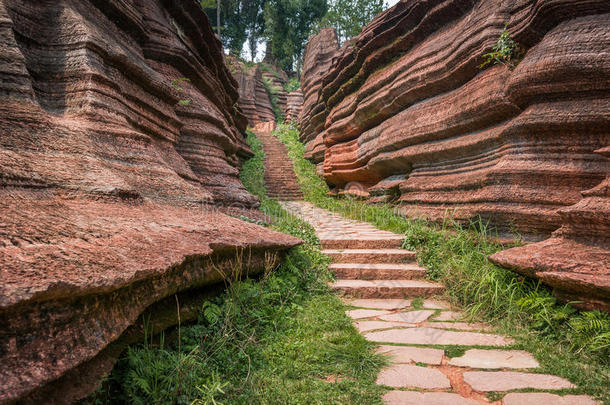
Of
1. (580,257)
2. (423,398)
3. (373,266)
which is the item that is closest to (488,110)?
(580,257)

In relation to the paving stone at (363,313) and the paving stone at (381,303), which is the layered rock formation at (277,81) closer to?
the paving stone at (381,303)

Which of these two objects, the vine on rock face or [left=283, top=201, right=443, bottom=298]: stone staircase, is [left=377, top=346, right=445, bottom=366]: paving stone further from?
the vine on rock face

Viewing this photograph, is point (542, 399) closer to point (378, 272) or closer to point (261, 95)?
point (378, 272)

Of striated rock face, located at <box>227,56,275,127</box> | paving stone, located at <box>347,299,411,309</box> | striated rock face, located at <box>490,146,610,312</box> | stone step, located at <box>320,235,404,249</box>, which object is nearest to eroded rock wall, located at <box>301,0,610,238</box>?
striated rock face, located at <box>490,146,610,312</box>

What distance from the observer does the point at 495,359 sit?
2.50 meters

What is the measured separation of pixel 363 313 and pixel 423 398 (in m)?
1.46

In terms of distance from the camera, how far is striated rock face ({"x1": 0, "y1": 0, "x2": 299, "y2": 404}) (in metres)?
1.28

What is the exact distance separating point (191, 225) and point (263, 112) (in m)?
24.4

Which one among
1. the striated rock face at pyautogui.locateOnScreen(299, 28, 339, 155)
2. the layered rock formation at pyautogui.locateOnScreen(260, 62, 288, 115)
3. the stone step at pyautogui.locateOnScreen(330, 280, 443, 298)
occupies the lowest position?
the stone step at pyautogui.locateOnScreen(330, 280, 443, 298)

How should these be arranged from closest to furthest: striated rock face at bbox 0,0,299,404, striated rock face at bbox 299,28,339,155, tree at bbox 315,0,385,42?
striated rock face at bbox 0,0,299,404 → striated rock face at bbox 299,28,339,155 → tree at bbox 315,0,385,42

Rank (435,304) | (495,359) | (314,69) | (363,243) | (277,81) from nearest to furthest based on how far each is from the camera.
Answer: (495,359)
(435,304)
(363,243)
(314,69)
(277,81)

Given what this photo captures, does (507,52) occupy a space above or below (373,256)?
above

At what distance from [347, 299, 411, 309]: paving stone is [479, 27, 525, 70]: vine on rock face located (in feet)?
12.1

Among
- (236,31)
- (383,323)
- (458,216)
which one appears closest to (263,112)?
(236,31)
